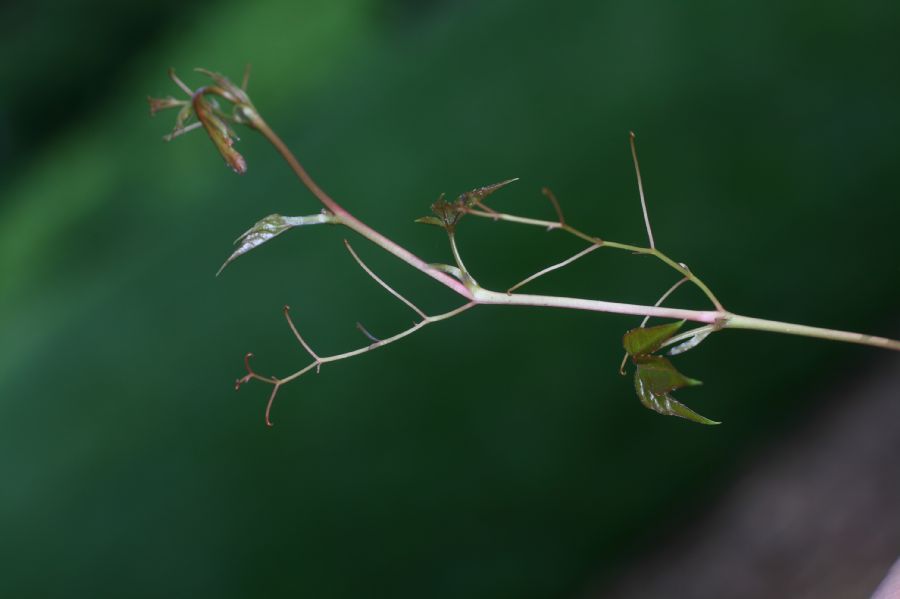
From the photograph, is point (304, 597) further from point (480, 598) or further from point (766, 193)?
point (766, 193)

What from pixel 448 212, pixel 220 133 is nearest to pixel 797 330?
pixel 448 212

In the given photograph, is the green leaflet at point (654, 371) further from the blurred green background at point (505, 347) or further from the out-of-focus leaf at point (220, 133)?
the blurred green background at point (505, 347)

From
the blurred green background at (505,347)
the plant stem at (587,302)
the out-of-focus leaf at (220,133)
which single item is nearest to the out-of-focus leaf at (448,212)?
the plant stem at (587,302)

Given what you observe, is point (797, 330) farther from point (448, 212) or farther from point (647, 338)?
point (448, 212)

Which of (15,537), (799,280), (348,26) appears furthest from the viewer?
(348,26)

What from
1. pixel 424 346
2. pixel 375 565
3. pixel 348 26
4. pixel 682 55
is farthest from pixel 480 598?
pixel 348 26

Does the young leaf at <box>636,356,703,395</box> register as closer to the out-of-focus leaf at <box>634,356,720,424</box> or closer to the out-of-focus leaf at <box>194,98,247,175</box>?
the out-of-focus leaf at <box>634,356,720,424</box>

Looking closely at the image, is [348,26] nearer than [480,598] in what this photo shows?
No
